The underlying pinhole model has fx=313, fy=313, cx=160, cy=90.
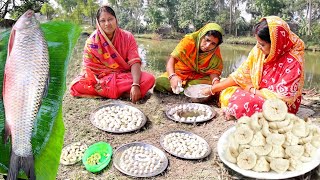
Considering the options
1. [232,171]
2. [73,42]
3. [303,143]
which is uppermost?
[73,42]

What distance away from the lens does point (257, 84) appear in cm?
326

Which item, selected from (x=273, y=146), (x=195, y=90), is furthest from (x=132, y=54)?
(x=273, y=146)

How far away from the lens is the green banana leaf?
0.95 metres

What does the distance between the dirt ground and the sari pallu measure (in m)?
0.35

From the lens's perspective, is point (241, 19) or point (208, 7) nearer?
point (241, 19)

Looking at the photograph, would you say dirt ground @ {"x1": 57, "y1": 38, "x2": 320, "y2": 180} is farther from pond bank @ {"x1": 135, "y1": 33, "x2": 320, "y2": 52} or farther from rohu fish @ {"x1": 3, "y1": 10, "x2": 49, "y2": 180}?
pond bank @ {"x1": 135, "y1": 33, "x2": 320, "y2": 52}

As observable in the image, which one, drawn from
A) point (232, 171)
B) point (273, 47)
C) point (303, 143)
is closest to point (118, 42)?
point (273, 47)

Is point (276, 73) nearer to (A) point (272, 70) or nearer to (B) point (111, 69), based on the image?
(A) point (272, 70)

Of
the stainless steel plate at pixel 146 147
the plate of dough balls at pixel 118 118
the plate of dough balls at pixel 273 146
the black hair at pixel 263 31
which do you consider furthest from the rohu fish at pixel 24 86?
the black hair at pixel 263 31

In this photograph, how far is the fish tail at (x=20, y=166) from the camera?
0.89m

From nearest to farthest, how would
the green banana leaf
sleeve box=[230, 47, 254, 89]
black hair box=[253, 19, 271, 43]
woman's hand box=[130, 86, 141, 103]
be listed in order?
1. the green banana leaf
2. black hair box=[253, 19, 271, 43]
3. sleeve box=[230, 47, 254, 89]
4. woman's hand box=[130, 86, 141, 103]

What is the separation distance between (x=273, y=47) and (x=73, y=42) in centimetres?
235

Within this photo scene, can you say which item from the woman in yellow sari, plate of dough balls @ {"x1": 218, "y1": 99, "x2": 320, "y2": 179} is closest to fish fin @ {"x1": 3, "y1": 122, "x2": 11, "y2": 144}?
plate of dough balls @ {"x1": 218, "y1": 99, "x2": 320, "y2": 179}

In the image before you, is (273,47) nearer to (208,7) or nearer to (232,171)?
(232,171)
